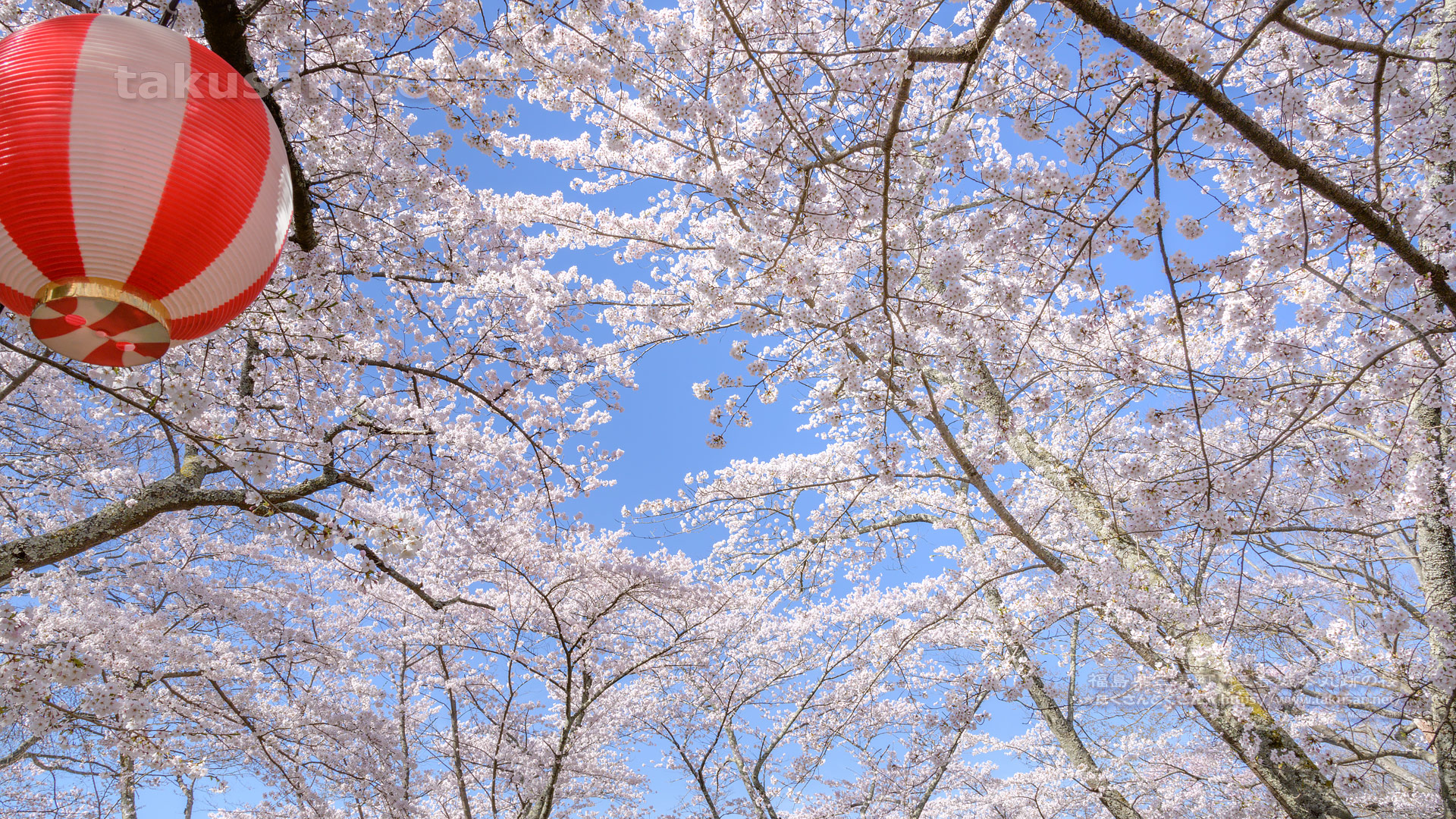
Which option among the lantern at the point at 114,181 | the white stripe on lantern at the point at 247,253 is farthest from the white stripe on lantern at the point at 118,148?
the white stripe on lantern at the point at 247,253

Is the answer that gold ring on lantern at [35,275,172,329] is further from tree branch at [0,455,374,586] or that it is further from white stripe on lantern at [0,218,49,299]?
tree branch at [0,455,374,586]

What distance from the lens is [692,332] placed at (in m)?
4.91

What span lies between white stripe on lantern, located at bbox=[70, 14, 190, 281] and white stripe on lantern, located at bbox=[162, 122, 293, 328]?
0.11 metres

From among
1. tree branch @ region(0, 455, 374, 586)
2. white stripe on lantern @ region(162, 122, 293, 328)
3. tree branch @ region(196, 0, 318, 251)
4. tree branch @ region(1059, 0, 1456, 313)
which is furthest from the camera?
tree branch @ region(0, 455, 374, 586)

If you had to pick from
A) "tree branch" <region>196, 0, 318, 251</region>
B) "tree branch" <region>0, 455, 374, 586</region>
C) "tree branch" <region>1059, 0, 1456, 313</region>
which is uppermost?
"tree branch" <region>196, 0, 318, 251</region>

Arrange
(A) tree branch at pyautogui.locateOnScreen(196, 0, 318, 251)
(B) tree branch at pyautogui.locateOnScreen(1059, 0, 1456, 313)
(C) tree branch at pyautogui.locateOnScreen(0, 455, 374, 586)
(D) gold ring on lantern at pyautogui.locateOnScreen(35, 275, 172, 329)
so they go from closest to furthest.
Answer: (D) gold ring on lantern at pyautogui.locateOnScreen(35, 275, 172, 329) → (B) tree branch at pyautogui.locateOnScreen(1059, 0, 1456, 313) → (A) tree branch at pyautogui.locateOnScreen(196, 0, 318, 251) → (C) tree branch at pyautogui.locateOnScreen(0, 455, 374, 586)

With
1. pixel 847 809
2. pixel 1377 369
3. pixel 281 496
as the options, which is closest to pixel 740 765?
pixel 847 809

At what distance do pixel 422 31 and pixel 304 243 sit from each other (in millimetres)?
1212

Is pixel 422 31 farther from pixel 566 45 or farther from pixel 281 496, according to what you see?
pixel 281 496

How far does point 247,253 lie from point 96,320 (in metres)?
0.29

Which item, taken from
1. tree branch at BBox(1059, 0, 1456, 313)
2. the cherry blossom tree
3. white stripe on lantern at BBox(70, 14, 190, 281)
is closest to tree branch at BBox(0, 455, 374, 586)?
the cherry blossom tree

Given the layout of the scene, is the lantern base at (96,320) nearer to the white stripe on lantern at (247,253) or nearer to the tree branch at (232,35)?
the white stripe on lantern at (247,253)

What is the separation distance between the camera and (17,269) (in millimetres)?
1285

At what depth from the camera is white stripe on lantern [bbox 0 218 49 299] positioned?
1.26 metres
